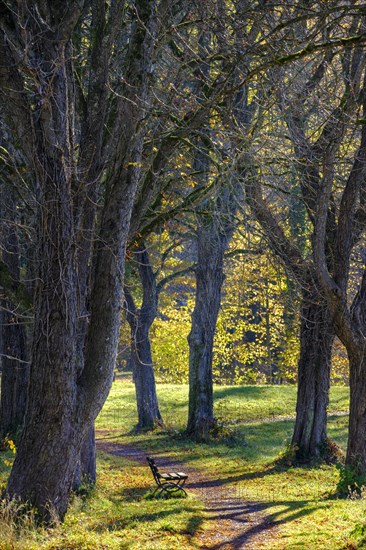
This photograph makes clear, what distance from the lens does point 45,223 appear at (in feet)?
29.1

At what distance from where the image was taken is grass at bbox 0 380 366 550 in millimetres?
8944

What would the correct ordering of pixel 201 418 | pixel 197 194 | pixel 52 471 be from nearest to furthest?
pixel 52 471, pixel 197 194, pixel 201 418

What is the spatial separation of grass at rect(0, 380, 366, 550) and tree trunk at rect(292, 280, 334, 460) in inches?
27.3

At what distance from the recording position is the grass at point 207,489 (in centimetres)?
894

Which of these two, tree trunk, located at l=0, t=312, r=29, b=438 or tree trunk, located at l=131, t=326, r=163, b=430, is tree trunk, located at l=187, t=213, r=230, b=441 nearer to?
tree trunk, located at l=131, t=326, r=163, b=430

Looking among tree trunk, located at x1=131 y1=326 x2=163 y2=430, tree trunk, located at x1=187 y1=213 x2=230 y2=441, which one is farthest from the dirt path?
tree trunk, located at x1=131 y1=326 x2=163 y2=430

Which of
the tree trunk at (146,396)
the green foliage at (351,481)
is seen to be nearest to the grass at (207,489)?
the green foliage at (351,481)

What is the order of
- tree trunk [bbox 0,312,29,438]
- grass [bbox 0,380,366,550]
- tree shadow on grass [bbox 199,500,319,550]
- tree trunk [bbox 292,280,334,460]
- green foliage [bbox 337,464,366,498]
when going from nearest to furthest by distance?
1. grass [bbox 0,380,366,550]
2. tree shadow on grass [bbox 199,500,319,550]
3. green foliage [bbox 337,464,366,498]
4. tree trunk [bbox 292,280,334,460]
5. tree trunk [bbox 0,312,29,438]

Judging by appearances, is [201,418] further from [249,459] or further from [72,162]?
[72,162]

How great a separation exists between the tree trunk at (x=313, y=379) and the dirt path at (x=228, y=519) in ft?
7.78

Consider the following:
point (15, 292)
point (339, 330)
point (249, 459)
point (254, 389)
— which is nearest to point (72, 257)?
point (15, 292)

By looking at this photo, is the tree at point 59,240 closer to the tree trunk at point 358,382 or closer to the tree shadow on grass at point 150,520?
the tree shadow on grass at point 150,520

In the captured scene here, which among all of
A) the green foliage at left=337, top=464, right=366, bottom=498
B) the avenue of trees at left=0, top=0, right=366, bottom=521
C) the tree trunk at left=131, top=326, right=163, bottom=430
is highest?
the avenue of trees at left=0, top=0, right=366, bottom=521

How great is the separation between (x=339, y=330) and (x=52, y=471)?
20.9ft
